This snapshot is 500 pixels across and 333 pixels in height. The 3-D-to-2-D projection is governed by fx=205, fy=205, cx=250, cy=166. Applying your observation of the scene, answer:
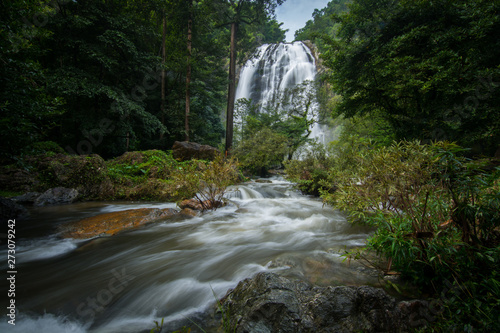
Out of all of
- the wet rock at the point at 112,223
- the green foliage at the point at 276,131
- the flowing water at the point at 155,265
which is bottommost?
the flowing water at the point at 155,265

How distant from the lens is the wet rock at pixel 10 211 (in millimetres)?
4500

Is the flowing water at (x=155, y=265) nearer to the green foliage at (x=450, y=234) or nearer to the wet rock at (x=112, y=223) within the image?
the wet rock at (x=112, y=223)

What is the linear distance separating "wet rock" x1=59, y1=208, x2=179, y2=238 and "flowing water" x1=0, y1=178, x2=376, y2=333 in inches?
8.4

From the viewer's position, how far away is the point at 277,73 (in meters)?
32.6

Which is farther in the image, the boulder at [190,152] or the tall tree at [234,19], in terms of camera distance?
the tall tree at [234,19]

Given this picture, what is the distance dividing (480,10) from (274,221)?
8.00 metres

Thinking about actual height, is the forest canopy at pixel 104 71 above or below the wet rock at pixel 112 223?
above

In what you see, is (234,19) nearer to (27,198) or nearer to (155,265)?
(27,198)

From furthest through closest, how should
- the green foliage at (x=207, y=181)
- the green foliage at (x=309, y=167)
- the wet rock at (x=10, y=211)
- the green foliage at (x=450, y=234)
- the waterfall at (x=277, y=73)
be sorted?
the waterfall at (x=277, y=73) < the green foliage at (x=309, y=167) < the green foliage at (x=207, y=181) < the wet rock at (x=10, y=211) < the green foliage at (x=450, y=234)

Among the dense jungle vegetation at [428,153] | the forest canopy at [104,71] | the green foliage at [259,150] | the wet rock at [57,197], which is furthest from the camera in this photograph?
the green foliage at [259,150]

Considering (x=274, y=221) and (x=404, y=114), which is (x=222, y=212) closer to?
(x=274, y=221)

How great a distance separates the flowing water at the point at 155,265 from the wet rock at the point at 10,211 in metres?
0.30

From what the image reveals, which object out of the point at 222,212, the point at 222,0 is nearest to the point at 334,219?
the point at 222,212

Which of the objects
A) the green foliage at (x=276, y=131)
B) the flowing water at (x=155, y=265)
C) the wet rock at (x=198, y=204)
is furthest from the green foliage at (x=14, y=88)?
the green foliage at (x=276, y=131)
